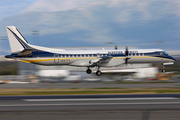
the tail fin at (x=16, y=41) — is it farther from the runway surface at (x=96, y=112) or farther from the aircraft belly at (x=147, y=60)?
the runway surface at (x=96, y=112)

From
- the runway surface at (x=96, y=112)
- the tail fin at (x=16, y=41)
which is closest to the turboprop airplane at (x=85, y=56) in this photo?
the tail fin at (x=16, y=41)

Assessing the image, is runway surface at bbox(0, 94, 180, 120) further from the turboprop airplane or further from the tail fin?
the tail fin

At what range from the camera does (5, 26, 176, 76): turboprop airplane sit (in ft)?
122

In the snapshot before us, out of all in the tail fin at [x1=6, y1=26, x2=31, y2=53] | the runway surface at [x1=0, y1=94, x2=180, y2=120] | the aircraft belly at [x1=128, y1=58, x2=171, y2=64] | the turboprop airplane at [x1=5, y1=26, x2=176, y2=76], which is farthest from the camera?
the tail fin at [x1=6, y1=26, x2=31, y2=53]

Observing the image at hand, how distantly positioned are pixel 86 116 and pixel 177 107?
5.81 m

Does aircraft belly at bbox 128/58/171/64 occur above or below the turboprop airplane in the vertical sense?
below

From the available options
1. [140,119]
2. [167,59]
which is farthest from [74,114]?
[167,59]

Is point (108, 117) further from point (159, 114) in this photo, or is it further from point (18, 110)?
point (18, 110)

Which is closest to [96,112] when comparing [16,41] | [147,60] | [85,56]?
[85,56]

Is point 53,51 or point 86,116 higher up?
point 53,51

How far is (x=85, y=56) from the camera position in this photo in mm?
37562

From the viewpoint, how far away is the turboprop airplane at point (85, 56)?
3712 centimetres

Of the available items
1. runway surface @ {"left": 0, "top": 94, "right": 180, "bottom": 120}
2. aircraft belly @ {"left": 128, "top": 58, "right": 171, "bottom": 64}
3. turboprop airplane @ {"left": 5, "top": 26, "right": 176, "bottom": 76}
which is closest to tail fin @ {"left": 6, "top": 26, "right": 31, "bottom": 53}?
turboprop airplane @ {"left": 5, "top": 26, "right": 176, "bottom": 76}

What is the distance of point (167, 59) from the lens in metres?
38.9
